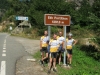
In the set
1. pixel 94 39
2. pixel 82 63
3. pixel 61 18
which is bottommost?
pixel 82 63

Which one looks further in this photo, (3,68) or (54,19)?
(54,19)

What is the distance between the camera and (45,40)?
14.0 meters

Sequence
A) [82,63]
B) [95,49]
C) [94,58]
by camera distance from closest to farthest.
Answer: [82,63]
[94,58]
[95,49]

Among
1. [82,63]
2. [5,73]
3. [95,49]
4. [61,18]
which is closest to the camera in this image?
[5,73]

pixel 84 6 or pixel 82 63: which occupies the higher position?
pixel 84 6

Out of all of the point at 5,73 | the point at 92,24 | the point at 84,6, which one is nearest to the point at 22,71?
the point at 5,73

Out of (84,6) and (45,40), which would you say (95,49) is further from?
(84,6)

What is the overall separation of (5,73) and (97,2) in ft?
27.6

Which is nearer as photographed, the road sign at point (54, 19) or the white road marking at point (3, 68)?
the white road marking at point (3, 68)

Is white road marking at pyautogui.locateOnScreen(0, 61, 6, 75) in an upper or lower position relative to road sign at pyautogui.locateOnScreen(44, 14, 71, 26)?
lower

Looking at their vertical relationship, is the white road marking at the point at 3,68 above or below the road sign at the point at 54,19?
below

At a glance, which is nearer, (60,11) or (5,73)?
(5,73)

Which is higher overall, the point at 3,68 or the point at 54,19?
the point at 54,19

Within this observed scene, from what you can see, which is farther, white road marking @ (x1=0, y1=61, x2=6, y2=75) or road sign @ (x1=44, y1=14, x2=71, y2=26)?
road sign @ (x1=44, y1=14, x2=71, y2=26)
